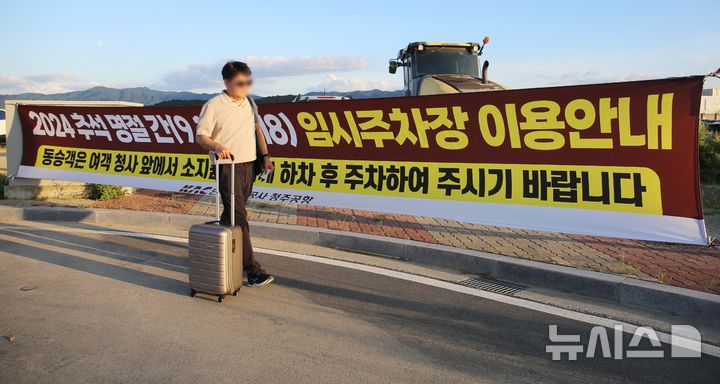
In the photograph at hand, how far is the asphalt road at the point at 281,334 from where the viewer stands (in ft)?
10.8

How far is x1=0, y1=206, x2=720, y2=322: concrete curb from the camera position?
450 centimetres

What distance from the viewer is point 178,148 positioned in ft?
27.5

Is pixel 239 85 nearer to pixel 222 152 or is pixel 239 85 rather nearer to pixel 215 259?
pixel 222 152

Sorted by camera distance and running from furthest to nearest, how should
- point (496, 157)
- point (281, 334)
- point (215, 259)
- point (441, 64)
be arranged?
point (441, 64), point (496, 157), point (215, 259), point (281, 334)

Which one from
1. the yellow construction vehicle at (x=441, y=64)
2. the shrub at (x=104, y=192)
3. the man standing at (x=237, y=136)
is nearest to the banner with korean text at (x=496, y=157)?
the shrub at (x=104, y=192)

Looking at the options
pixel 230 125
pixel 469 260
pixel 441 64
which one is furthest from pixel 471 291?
pixel 441 64

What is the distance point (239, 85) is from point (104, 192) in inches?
216

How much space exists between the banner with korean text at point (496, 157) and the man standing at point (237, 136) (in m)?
2.01

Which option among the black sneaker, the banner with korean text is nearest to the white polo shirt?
the black sneaker

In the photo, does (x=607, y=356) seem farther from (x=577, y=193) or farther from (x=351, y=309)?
(x=577, y=193)

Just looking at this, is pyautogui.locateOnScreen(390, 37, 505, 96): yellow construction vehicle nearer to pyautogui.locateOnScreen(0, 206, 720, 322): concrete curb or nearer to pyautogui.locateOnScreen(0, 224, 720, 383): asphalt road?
pyautogui.locateOnScreen(0, 206, 720, 322): concrete curb

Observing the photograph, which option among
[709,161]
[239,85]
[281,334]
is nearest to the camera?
[281,334]

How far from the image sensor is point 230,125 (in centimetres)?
477

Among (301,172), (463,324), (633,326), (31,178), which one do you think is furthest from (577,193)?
(31,178)
